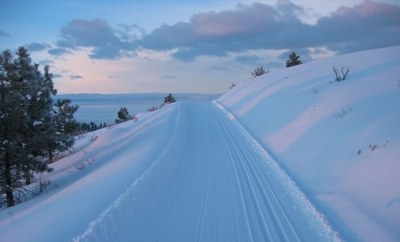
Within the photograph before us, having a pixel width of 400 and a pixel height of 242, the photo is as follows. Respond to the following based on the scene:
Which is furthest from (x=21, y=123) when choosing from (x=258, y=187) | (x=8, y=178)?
(x=258, y=187)

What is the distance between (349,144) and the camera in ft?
31.6

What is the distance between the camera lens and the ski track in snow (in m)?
5.67

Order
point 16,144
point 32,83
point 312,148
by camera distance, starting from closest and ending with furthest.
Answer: point 312,148 < point 16,144 < point 32,83

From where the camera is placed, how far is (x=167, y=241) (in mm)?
5441

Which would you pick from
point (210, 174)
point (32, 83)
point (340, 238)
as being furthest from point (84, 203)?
point (32, 83)

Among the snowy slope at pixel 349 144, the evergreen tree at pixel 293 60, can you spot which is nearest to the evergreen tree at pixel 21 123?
the snowy slope at pixel 349 144

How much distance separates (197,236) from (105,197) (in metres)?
2.53

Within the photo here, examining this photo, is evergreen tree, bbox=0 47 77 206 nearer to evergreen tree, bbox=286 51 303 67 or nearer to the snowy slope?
the snowy slope

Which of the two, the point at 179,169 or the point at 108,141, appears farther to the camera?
the point at 108,141

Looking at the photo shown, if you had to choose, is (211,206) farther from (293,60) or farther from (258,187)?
(293,60)

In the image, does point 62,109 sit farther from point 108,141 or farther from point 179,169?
point 179,169

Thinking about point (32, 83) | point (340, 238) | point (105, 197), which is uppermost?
point (32, 83)

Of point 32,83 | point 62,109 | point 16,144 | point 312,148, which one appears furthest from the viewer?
point 62,109


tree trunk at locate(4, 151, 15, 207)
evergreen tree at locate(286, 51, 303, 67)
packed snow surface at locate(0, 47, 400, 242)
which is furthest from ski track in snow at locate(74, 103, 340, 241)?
evergreen tree at locate(286, 51, 303, 67)
